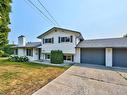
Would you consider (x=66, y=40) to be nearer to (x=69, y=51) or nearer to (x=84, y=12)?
(x=69, y=51)

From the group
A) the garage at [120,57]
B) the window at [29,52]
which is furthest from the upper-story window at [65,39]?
the window at [29,52]

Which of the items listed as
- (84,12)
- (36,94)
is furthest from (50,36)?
(36,94)

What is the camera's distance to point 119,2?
1094 cm

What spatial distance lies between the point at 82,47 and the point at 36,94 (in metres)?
13.1

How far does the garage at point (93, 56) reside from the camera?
55.6 feet

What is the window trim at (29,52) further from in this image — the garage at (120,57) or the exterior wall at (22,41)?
the garage at (120,57)

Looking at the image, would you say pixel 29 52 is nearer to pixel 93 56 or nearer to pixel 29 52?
pixel 29 52

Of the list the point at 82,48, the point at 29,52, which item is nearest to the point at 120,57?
the point at 82,48

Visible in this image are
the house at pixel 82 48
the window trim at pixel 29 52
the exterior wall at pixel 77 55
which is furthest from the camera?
the window trim at pixel 29 52

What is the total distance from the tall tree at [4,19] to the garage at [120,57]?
47.7 feet

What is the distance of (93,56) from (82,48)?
7.66ft

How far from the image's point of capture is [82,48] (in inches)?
730

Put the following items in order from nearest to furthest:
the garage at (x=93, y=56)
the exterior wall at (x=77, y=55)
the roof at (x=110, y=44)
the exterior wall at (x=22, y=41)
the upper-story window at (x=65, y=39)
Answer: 1. the roof at (x=110, y=44)
2. the garage at (x=93, y=56)
3. the upper-story window at (x=65, y=39)
4. the exterior wall at (x=77, y=55)
5. the exterior wall at (x=22, y=41)

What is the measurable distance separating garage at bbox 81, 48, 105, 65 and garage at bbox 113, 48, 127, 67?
1.74 metres
